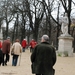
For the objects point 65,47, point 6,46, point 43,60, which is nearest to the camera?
point 43,60

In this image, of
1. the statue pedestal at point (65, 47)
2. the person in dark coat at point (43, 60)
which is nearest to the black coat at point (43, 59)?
the person in dark coat at point (43, 60)

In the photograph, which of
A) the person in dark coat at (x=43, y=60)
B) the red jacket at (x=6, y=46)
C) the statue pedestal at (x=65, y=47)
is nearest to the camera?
the person in dark coat at (x=43, y=60)

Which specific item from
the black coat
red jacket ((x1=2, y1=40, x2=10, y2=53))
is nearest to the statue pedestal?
red jacket ((x1=2, y1=40, x2=10, y2=53))

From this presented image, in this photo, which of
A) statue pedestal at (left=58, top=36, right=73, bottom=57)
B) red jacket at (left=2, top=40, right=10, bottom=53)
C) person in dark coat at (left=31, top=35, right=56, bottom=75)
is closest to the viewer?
person in dark coat at (left=31, top=35, right=56, bottom=75)

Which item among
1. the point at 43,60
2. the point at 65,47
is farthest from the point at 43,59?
the point at 65,47

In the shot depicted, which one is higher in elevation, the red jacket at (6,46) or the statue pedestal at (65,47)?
the red jacket at (6,46)

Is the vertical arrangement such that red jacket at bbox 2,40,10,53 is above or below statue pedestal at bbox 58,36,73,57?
above

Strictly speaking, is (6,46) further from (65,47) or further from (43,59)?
(65,47)

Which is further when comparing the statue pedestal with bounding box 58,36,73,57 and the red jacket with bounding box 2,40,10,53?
the statue pedestal with bounding box 58,36,73,57

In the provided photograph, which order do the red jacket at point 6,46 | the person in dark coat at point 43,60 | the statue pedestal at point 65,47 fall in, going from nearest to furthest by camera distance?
the person in dark coat at point 43,60, the red jacket at point 6,46, the statue pedestal at point 65,47

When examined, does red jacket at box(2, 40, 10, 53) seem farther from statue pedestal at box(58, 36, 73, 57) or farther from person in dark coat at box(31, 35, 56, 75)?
statue pedestal at box(58, 36, 73, 57)

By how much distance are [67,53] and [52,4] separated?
52.4ft

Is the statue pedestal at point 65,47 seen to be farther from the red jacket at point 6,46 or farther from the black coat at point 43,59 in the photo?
the black coat at point 43,59

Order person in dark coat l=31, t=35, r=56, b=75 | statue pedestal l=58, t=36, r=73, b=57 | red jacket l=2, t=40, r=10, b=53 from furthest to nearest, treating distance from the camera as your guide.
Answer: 1. statue pedestal l=58, t=36, r=73, b=57
2. red jacket l=2, t=40, r=10, b=53
3. person in dark coat l=31, t=35, r=56, b=75
